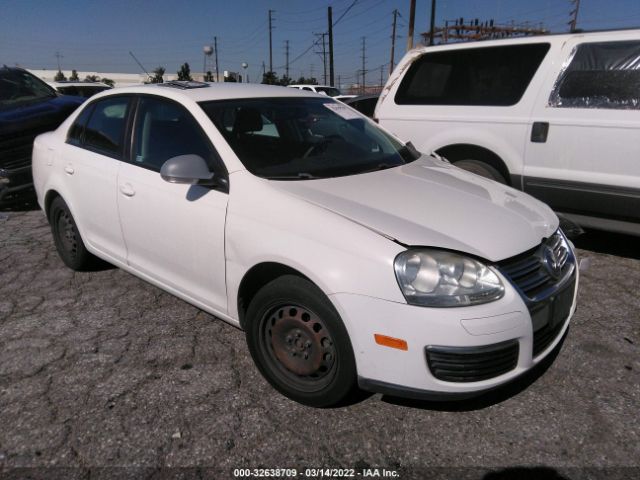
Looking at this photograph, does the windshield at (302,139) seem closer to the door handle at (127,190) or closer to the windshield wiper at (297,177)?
the windshield wiper at (297,177)

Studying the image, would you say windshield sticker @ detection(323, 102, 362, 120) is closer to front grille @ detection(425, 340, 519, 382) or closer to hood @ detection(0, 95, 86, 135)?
front grille @ detection(425, 340, 519, 382)

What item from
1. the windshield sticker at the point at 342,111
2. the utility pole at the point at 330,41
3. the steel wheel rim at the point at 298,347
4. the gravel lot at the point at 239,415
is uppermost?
the utility pole at the point at 330,41

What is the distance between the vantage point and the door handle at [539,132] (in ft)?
14.2

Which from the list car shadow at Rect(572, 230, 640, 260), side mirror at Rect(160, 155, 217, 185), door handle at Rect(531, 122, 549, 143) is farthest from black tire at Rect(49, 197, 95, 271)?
car shadow at Rect(572, 230, 640, 260)

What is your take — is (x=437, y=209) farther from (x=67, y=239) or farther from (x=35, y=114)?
(x=35, y=114)

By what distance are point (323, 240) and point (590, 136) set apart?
3003mm

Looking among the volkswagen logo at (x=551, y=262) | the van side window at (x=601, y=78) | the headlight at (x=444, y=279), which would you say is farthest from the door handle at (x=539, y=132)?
the headlight at (x=444, y=279)

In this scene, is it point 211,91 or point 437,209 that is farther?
point 211,91

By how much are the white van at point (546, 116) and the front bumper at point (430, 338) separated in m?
2.42

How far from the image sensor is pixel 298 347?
2.47m

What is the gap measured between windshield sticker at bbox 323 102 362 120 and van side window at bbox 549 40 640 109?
184 centimetres

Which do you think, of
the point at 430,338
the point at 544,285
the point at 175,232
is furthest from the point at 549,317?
the point at 175,232

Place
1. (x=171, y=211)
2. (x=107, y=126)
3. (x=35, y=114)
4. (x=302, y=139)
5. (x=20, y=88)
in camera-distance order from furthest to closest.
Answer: (x=20, y=88) → (x=35, y=114) → (x=107, y=126) → (x=302, y=139) → (x=171, y=211)

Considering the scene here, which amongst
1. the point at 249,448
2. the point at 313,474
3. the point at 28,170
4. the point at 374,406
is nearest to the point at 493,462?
the point at 374,406
